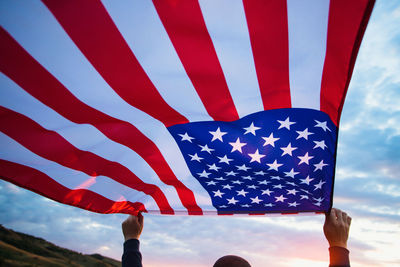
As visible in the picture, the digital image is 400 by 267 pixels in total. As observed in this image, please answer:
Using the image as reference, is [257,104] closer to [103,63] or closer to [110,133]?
[103,63]

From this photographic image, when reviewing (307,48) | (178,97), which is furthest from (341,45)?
(178,97)

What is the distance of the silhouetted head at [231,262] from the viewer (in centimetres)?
228

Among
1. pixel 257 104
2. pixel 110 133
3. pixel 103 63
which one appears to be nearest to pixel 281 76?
pixel 257 104

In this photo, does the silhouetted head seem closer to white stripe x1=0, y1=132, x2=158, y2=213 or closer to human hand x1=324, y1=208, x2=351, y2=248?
human hand x1=324, y1=208, x2=351, y2=248

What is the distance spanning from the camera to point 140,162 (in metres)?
2.89

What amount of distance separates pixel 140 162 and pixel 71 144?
76cm

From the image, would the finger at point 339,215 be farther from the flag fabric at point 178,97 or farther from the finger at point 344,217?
the flag fabric at point 178,97

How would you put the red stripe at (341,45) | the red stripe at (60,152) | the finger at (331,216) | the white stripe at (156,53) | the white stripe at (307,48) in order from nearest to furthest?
the red stripe at (341,45) < the white stripe at (307,48) < the white stripe at (156,53) < the red stripe at (60,152) < the finger at (331,216)

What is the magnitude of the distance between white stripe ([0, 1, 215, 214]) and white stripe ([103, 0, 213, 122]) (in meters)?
0.38

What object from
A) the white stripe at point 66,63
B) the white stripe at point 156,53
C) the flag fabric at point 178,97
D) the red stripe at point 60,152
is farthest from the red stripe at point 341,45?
the red stripe at point 60,152

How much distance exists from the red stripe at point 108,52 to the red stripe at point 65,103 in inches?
14.6

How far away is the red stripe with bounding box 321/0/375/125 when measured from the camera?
138cm

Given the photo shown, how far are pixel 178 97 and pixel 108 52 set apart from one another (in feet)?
2.13

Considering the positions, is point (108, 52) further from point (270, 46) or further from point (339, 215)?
point (339, 215)
